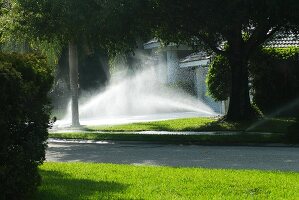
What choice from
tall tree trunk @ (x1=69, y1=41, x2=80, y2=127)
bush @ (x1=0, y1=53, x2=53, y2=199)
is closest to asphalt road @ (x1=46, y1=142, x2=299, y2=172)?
bush @ (x1=0, y1=53, x2=53, y2=199)

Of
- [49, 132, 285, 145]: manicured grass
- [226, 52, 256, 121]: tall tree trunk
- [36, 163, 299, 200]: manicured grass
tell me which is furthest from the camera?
[226, 52, 256, 121]: tall tree trunk

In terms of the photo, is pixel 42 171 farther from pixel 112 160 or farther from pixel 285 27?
pixel 285 27

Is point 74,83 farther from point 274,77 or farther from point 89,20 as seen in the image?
point 274,77

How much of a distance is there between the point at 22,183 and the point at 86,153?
343 inches

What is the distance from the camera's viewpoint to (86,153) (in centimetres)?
1538

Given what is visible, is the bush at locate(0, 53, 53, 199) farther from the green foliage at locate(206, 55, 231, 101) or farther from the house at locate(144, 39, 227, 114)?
the house at locate(144, 39, 227, 114)

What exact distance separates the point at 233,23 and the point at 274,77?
7.45 meters

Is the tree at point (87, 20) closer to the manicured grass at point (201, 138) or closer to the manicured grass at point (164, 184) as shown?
the manicured grass at point (201, 138)

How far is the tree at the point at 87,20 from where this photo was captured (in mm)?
18828

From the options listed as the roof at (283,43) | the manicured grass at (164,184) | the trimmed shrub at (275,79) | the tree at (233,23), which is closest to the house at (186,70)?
the trimmed shrub at (275,79)

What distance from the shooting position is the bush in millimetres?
6383

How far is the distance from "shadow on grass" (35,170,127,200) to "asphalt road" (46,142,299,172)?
3189 millimetres

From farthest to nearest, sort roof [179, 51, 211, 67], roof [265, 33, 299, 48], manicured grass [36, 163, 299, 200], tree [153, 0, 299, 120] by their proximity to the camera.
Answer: roof [179, 51, 211, 67], roof [265, 33, 299, 48], tree [153, 0, 299, 120], manicured grass [36, 163, 299, 200]

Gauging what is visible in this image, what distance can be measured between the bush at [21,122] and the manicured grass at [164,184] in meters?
0.96
